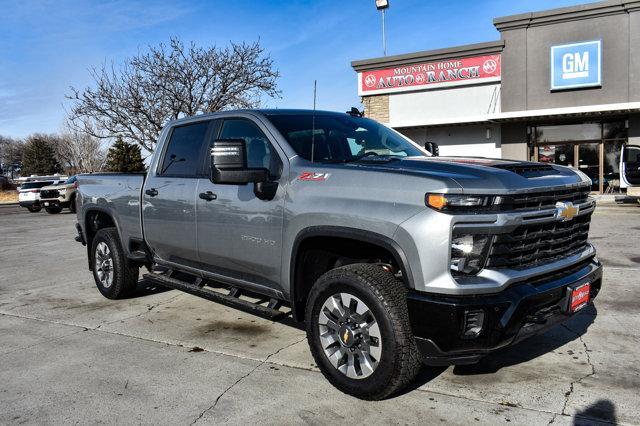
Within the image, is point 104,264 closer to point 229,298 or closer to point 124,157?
point 229,298

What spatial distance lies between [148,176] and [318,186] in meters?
2.46

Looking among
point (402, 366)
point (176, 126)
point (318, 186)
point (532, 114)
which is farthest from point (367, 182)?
point (532, 114)

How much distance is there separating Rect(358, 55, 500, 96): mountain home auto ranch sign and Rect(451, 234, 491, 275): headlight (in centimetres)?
1930

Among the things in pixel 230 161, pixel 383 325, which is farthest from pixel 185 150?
pixel 383 325

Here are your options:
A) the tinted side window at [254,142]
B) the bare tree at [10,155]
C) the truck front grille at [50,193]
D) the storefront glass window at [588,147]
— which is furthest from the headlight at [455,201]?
the bare tree at [10,155]

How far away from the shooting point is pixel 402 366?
122 inches

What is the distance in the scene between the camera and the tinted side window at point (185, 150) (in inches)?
191

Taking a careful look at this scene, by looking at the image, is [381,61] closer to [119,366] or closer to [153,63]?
[153,63]

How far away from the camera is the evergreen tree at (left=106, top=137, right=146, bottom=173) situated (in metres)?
32.7

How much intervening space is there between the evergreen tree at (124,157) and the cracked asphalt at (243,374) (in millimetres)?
28273

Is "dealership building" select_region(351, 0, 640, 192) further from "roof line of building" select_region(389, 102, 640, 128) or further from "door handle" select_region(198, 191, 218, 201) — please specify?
"door handle" select_region(198, 191, 218, 201)

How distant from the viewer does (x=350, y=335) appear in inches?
131

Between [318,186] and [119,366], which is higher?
[318,186]

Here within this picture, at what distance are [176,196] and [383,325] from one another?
2487 millimetres
